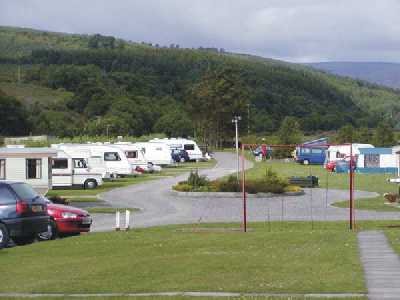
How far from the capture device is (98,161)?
5131 centimetres

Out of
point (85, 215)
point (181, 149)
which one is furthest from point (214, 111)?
point (85, 215)

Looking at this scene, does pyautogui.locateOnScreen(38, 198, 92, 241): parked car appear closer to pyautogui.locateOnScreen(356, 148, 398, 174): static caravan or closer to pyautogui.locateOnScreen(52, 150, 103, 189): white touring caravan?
pyautogui.locateOnScreen(52, 150, 103, 189): white touring caravan

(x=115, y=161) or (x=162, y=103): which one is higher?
(x=162, y=103)

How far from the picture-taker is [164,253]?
1723 cm

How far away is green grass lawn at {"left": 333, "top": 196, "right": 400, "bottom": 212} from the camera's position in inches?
1373

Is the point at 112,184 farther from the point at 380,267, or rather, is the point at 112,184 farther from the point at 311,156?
the point at 380,267

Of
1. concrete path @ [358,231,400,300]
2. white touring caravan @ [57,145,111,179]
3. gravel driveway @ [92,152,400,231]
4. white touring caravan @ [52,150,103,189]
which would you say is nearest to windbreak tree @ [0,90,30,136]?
white touring caravan @ [57,145,111,179]

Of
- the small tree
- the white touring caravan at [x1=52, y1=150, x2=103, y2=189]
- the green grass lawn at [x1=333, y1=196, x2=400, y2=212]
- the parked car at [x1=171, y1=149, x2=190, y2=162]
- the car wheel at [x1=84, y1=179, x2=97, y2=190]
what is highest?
the small tree

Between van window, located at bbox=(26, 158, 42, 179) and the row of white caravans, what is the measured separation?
597cm

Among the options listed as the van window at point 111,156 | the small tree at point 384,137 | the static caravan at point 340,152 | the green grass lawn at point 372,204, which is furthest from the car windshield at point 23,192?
the small tree at point 384,137

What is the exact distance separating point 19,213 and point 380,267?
8.67 m

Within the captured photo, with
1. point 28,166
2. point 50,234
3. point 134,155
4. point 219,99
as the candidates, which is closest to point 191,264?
point 50,234

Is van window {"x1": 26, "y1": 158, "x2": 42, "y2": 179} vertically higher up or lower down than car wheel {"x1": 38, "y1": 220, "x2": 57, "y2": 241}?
higher up

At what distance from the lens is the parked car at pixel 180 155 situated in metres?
80.8
